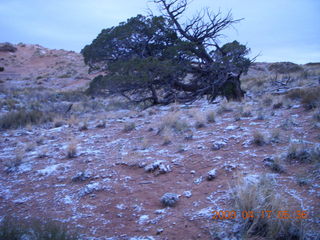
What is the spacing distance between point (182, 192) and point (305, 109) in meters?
4.63

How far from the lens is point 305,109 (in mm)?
Answer: 6172

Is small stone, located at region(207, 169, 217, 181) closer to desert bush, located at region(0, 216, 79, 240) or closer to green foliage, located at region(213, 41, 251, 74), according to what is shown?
desert bush, located at region(0, 216, 79, 240)

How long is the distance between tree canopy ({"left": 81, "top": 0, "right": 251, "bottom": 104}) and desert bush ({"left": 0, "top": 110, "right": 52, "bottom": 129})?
2479mm

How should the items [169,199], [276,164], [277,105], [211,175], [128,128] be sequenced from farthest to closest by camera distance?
[277,105] < [128,128] < [211,175] < [276,164] < [169,199]

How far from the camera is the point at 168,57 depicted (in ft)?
33.6

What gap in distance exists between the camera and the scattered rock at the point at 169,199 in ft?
9.89

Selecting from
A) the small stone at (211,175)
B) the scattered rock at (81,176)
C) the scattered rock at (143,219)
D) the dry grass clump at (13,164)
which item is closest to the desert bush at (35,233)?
the scattered rock at (143,219)

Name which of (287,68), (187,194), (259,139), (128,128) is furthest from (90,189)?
(287,68)

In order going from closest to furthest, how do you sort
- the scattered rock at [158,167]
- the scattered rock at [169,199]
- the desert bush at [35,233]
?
the desert bush at [35,233] < the scattered rock at [169,199] < the scattered rock at [158,167]

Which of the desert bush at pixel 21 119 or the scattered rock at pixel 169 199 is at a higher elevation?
the desert bush at pixel 21 119

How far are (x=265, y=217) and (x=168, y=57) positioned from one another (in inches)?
343

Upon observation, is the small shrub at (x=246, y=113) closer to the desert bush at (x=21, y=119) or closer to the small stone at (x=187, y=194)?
the small stone at (x=187, y=194)

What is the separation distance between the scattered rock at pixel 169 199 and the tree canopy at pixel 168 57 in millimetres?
6653

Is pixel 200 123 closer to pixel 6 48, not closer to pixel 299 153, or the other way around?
pixel 299 153
